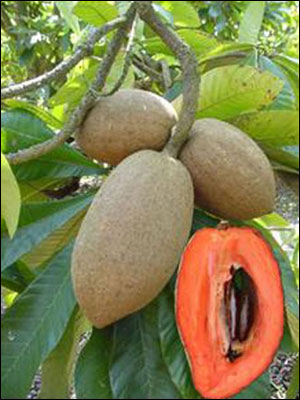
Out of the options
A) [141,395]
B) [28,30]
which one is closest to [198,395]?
[141,395]

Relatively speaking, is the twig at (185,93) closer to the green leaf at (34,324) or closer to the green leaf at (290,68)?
the green leaf at (34,324)

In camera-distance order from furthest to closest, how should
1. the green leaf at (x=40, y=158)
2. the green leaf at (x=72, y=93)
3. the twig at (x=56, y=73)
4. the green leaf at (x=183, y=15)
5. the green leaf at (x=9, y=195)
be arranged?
the green leaf at (x=183, y=15) < the green leaf at (x=72, y=93) < the green leaf at (x=40, y=158) < the twig at (x=56, y=73) < the green leaf at (x=9, y=195)

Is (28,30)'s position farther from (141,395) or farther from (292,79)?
(141,395)

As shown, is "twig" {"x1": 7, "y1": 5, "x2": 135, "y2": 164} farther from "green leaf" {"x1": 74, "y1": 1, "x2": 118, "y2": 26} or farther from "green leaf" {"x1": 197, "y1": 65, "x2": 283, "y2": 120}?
"green leaf" {"x1": 74, "y1": 1, "x2": 118, "y2": 26}

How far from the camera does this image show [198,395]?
61cm

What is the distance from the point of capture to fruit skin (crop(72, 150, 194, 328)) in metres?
0.60

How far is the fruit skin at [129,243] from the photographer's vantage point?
1.98ft

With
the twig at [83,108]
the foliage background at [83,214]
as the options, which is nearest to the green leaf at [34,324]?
the foliage background at [83,214]

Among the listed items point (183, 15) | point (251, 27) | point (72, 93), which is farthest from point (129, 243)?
point (183, 15)

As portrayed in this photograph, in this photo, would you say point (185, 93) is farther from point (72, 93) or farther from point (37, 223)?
point (72, 93)

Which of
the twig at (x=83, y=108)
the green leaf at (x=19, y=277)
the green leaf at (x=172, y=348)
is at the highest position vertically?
the twig at (x=83, y=108)

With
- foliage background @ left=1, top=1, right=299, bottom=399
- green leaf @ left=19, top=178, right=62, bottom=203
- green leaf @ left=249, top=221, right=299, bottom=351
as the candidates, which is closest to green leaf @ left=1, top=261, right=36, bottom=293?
foliage background @ left=1, top=1, right=299, bottom=399

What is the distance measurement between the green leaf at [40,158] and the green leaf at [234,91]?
148 millimetres

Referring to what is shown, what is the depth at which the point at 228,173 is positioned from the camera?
71 centimetres
